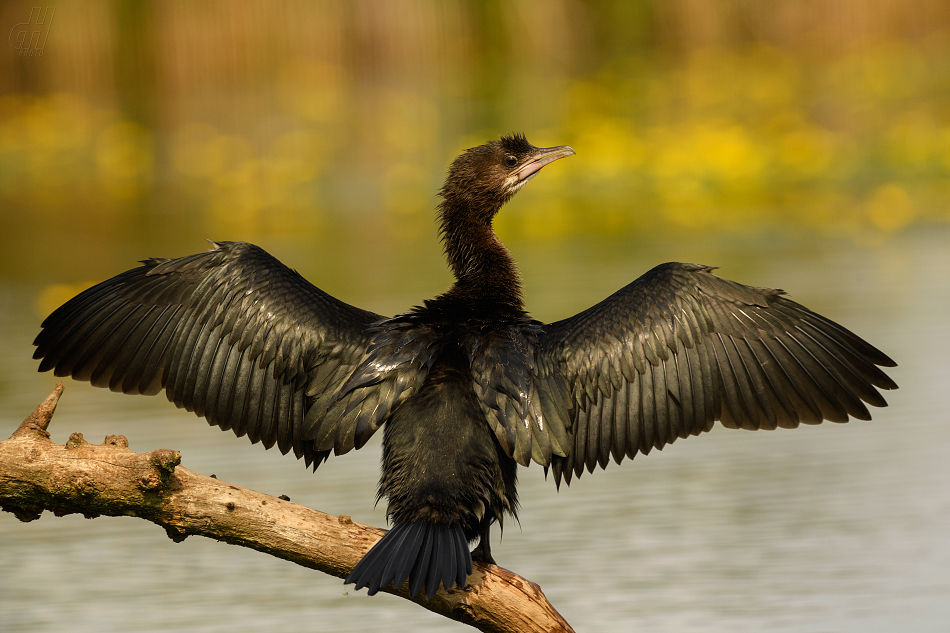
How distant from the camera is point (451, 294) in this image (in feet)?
17.5

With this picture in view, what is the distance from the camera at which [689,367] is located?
16.3ft

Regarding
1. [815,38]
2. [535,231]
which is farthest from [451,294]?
→ [815,38]

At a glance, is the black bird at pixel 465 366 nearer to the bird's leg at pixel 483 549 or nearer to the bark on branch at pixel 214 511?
the bird's leg at pixel 483 549

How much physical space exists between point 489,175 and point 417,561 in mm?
2135

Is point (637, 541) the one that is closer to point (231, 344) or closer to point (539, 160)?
point (539, 160)

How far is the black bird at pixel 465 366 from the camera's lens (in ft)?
15.3

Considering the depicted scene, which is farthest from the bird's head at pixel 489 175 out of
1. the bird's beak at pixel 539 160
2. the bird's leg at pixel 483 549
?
the bird's leg at pixel 483 549

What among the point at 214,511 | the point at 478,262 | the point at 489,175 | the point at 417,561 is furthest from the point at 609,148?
the point at 417,561

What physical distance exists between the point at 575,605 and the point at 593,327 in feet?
4.97

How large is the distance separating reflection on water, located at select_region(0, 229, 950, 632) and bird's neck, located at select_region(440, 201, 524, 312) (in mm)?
1469

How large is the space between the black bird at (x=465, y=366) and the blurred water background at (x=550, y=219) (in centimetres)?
118

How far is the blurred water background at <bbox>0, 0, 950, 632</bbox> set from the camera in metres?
6.11

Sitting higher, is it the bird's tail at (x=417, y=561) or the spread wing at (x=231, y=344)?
the spread wing at (x=231, y=344)

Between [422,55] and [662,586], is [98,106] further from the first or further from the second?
[662,586]
